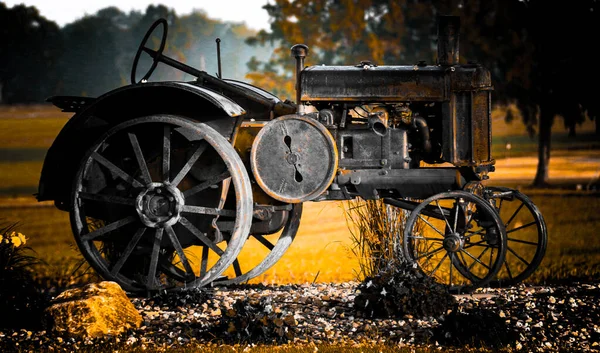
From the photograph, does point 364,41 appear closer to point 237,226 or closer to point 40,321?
point 237,226

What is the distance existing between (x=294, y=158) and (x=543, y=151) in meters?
6.63

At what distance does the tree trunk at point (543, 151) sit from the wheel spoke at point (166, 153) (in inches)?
269

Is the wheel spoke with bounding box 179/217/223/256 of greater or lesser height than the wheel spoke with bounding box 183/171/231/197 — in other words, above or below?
below

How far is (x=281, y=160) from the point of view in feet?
18.6

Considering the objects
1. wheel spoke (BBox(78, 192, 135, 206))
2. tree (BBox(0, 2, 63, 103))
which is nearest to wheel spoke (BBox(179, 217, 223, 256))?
wheel spoke (BBox(78, 192, 135, 206))

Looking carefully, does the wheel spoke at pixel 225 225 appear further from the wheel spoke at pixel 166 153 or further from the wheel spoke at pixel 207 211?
the wheel spoke at pixel 166 153

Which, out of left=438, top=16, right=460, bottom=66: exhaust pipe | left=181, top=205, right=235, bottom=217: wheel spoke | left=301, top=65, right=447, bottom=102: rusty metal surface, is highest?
left=438, top=16, right=460, bottom=66: exhaust pipe

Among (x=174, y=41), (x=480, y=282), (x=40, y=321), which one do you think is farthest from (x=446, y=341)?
(x=174, y=41)

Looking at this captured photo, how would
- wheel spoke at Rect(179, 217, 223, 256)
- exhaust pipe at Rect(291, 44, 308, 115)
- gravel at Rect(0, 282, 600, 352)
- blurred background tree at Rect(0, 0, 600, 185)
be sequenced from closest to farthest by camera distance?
gravel at Rect(0, 282, 600, 352)
wheel spoke at Rect(179, 217, 223, 256)
exhaust pipe at Rect(291, 44, 308, 115)
blurred background tree at Rect(0, 0, 600, 185)

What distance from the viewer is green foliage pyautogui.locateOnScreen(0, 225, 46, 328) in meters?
5.31

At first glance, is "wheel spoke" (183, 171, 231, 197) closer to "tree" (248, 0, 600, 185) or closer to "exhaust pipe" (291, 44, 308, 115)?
"exhaust pipe" (291, 44, 308, 115)

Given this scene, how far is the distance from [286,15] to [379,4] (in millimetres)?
1367

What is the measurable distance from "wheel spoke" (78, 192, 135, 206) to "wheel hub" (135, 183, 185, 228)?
9cm

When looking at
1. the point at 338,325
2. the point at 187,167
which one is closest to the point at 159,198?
the point at 187,167
